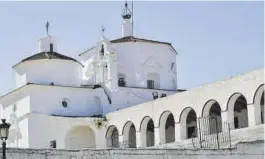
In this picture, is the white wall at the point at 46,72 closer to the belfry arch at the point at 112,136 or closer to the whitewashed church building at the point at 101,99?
the whitewashed church building at the point at 101,99

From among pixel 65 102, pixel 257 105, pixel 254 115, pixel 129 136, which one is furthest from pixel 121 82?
pixel 254 115

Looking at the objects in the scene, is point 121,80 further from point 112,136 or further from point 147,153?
point 147,153

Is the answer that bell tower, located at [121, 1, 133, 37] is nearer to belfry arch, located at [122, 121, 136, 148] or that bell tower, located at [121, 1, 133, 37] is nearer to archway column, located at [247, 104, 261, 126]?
belfry arch, located at [122, 121, 136, 148]

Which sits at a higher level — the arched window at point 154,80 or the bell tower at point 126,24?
the bell tower at point 126,24

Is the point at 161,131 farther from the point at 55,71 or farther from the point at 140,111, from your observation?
the point at 55,71

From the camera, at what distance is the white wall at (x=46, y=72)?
40.2 meters

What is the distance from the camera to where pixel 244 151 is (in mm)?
17953

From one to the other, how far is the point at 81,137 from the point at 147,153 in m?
25.5

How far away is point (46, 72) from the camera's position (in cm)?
4028

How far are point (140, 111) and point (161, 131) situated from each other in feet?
7.13

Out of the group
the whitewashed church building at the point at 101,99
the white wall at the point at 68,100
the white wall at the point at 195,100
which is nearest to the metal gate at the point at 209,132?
the white wall at the point at 195,100

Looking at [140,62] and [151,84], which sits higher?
[140,62]

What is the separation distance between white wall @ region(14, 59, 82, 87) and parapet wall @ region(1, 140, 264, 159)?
24180 millimetres

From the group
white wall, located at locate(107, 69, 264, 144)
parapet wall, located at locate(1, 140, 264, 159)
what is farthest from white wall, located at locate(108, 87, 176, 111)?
parapet wall, located at locate(1, 140, 264, 159)
